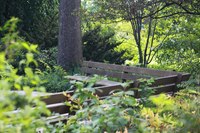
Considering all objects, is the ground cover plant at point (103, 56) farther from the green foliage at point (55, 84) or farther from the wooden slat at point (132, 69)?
the wooden slat at point (132, 69)

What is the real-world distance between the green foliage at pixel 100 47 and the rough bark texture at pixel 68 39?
1.39 metres

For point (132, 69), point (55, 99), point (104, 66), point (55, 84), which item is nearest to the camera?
point (55, 99)

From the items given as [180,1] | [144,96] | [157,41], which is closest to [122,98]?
[144,96]

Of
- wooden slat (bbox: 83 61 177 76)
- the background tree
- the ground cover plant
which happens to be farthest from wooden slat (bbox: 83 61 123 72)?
the background tree

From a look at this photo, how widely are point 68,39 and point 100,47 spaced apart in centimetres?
189

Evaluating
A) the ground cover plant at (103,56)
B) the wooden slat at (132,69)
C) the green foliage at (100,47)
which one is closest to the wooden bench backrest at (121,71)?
the wooden slat at (132,69)

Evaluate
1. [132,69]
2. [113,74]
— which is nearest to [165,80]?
[132,69]

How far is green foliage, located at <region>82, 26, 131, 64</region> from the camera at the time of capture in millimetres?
12862

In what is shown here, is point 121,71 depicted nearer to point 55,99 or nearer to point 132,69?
point 132,69

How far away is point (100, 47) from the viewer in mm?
13062

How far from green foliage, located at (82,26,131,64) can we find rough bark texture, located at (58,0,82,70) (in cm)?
Result: 139

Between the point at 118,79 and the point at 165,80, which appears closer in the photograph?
the point at 165,80

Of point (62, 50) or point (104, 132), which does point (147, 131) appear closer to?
point (104, 132)

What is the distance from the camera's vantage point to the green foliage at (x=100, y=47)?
506 inches
